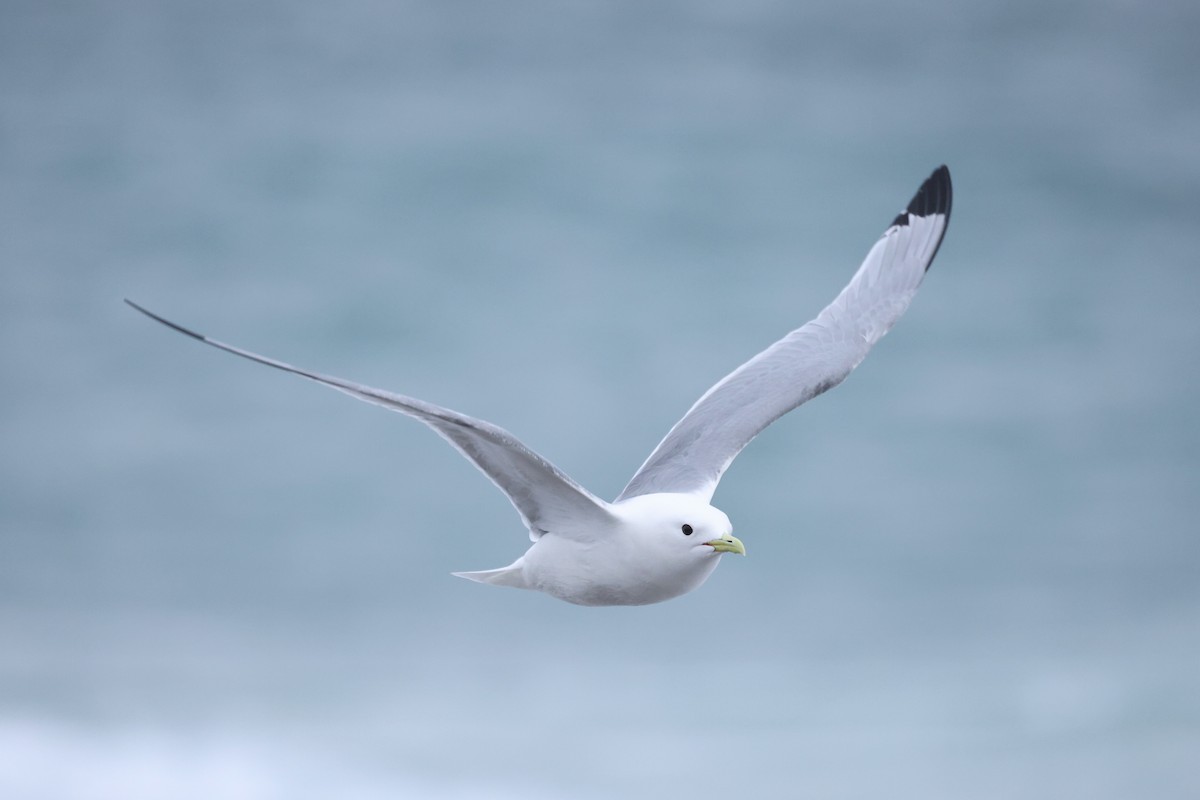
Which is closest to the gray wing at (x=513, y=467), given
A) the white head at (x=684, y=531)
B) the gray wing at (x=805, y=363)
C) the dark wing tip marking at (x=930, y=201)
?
the white head at (x=684, y=531)

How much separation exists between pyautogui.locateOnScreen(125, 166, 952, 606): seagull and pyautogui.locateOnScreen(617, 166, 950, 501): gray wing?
0.5 inches

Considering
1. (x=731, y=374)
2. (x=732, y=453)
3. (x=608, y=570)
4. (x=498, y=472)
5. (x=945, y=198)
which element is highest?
(x=945, y=198)

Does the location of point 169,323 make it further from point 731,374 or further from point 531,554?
point 731,374

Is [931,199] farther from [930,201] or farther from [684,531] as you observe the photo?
[684,531]

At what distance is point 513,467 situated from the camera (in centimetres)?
920

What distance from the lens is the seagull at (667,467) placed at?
8945 mm

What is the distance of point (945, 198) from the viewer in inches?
558

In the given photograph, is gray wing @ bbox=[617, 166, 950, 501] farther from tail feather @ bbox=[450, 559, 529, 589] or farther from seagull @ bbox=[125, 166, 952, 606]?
tail feather @ bbox=[450, 559, 529, 589]

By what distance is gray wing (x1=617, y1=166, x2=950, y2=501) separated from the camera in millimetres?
11406

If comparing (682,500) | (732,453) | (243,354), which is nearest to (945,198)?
(732,453)

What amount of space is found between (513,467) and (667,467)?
7.92 ft

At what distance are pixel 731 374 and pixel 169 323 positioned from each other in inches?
230

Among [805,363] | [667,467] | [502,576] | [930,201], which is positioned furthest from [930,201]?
[502,576]

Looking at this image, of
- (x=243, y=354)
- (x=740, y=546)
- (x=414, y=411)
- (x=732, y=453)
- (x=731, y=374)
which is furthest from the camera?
(x=731, y=374)
